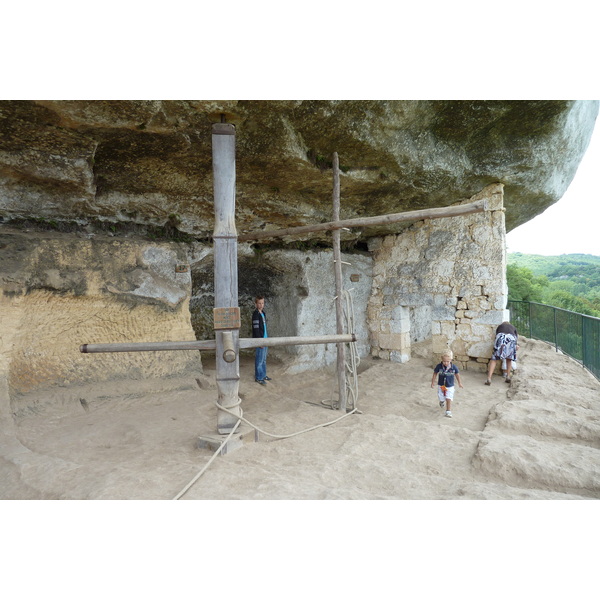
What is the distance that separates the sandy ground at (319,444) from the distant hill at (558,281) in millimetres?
11177

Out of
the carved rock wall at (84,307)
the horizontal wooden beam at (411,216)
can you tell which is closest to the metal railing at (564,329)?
the horizontal wooden beam at (411,216)

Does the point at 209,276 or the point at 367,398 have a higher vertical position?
the point at 209,276

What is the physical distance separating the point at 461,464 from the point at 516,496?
27.3 inches

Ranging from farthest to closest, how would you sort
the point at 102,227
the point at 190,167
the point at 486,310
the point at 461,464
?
the point at 486,310, the point at 102,227, the point at 190,167, the point at 461,464

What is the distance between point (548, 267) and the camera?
1683 inches

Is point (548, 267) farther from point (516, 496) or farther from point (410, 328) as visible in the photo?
point (516, 496)

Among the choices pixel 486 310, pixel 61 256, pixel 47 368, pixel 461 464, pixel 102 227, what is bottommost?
pixel 461 464

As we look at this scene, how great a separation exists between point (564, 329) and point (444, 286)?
2025 millimetres

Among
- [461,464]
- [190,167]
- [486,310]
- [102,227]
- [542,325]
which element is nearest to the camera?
[461,464]

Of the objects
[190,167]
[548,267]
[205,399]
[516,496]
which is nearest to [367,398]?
[205,399]

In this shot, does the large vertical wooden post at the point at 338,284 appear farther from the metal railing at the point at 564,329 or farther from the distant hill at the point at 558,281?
the distant hill at the point at 558,281

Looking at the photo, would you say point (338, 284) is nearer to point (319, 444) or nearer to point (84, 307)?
point (319, 444)

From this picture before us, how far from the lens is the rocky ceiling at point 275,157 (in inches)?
153

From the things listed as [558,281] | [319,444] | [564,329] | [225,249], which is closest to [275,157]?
[225,249]
